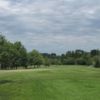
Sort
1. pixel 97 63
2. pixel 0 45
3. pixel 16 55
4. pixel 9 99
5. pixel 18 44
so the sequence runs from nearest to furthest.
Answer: pixel 9 99 < pixel 0 45 < pixel 16 55 < pixel 18 44 < pixel 97 63

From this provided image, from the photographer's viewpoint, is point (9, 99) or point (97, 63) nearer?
point (9, 99)

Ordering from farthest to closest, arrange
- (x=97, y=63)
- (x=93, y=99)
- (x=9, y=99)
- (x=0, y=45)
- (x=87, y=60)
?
(x=87, y=60) → (x=97, y=63) → (x=0, y=45) → (x=9, y=99) → (x=93, y=99)

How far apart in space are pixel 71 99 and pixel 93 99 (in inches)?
59.9

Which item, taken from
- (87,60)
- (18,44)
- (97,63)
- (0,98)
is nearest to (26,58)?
(18,44)

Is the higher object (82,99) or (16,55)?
(16,55)

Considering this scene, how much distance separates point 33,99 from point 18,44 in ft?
340

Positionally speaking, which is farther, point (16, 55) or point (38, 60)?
point (38, 60)

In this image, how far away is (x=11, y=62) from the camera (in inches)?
5027

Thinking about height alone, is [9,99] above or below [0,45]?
below

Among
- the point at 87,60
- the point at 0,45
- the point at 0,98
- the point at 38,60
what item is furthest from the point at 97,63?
the point at 0,98

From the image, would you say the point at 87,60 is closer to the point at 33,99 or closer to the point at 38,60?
the point at 38,60

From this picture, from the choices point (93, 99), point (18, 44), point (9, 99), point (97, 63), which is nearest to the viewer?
point (93, 99)

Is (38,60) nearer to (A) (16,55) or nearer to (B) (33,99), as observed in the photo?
(A) (16,55)

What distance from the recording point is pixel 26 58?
452 ft
